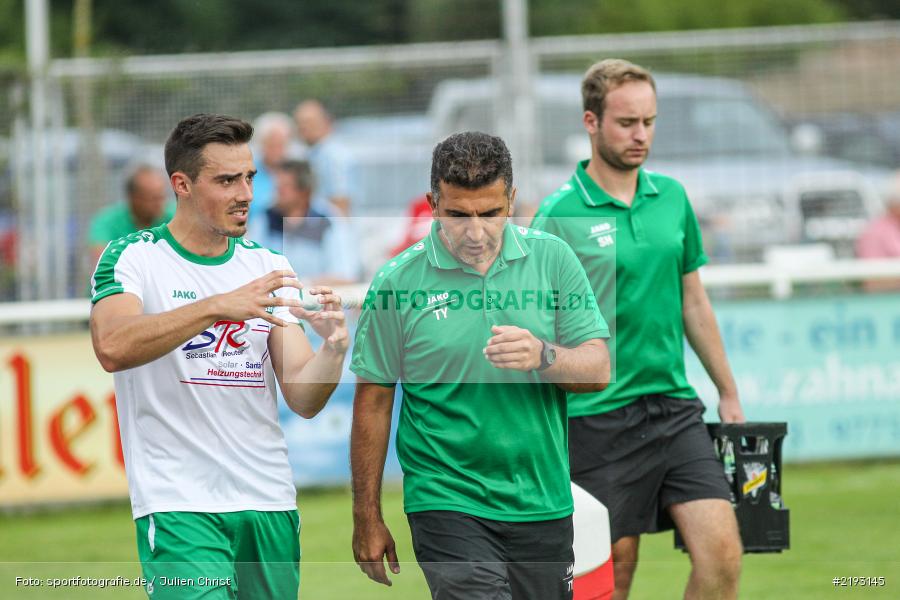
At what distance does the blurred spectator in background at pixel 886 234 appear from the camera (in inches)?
453

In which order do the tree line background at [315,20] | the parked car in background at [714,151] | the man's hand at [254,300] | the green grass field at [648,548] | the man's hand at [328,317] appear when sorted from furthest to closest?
the tree line background at [315,20] < the parked car in background at [714,151] < the green grass field at [648,548] < the man's hand at [328,317] < the man's hand at [254,300]

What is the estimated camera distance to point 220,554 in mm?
4438

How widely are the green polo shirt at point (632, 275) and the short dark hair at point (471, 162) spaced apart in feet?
4.36

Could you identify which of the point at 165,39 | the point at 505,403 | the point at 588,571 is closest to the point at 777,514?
the point at 588,571

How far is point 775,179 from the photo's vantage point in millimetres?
11836

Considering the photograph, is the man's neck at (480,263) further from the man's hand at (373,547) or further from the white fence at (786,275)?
the white fence at (786,275)

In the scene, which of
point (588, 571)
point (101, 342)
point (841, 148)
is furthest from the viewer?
point (841, 148)

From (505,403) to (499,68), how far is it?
7107mm

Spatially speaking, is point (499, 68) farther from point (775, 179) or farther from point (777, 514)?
point (777, 514)

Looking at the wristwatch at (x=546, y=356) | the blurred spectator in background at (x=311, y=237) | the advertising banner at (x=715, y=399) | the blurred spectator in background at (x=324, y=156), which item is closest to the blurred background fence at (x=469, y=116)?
the blurred spectator in background at (x=324, y=156)

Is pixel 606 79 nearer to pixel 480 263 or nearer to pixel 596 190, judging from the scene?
pixel 596 190

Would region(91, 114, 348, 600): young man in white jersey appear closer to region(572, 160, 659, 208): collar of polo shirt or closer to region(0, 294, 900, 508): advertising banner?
region(572, 160, 659, 208): collar of polo shirt

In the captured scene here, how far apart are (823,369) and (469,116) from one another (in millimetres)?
3490

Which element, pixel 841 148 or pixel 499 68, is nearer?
pixel 499 68
